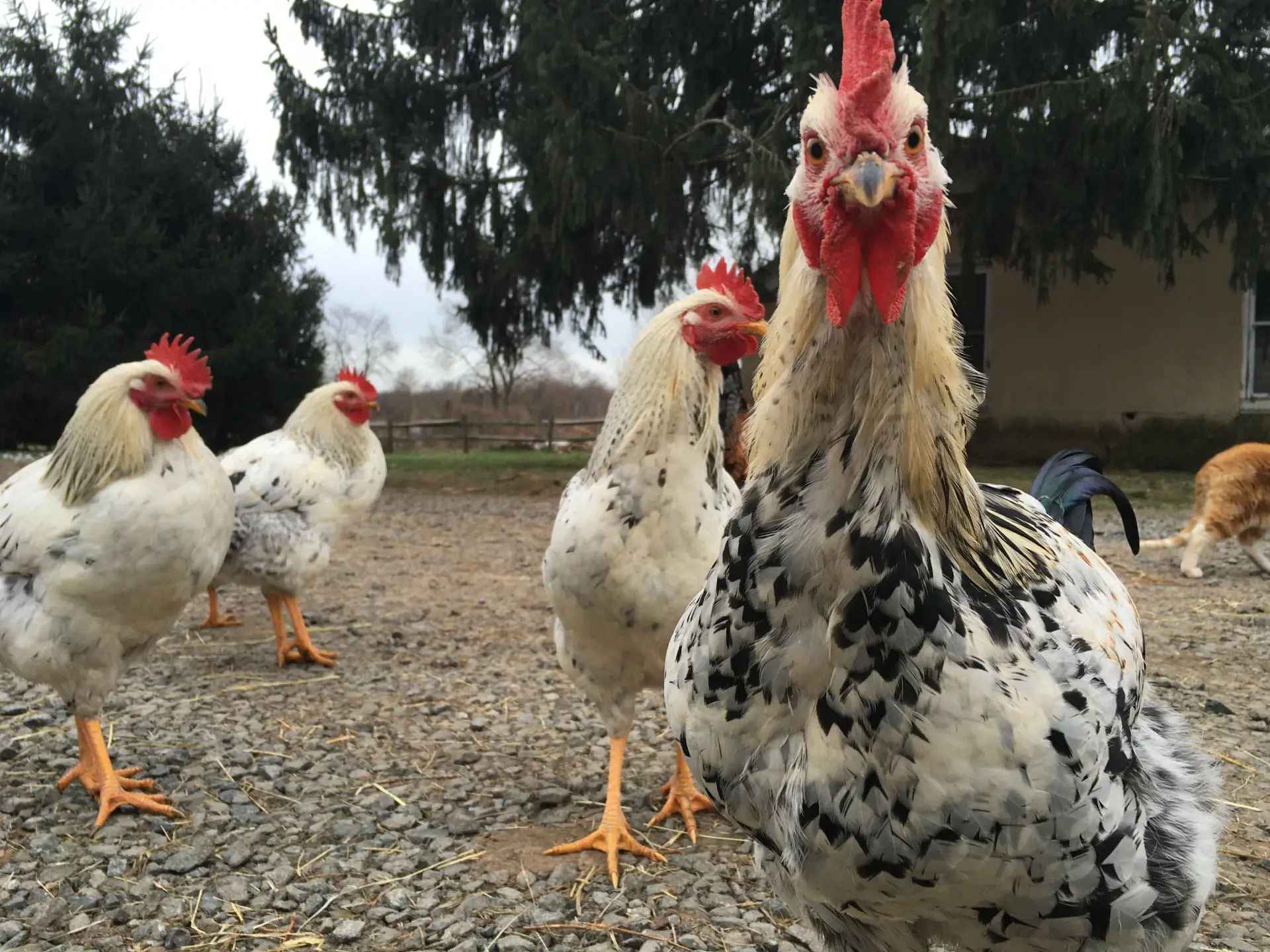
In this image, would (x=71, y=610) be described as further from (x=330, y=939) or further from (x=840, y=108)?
(x=840, y=108)

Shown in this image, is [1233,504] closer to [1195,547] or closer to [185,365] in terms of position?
[1195,547]

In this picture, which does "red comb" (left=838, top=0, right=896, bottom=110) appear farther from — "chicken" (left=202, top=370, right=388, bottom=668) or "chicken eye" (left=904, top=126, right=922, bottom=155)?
"chicken" (left=202, top=370, right=388, bottom=668)

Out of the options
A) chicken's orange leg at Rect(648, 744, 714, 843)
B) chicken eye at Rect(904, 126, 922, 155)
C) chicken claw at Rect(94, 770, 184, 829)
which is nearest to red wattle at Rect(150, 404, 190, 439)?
chicken claw at Rect(94, 770, 184, 829)

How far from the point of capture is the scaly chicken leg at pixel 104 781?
10.3 feet

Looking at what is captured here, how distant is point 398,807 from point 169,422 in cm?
183

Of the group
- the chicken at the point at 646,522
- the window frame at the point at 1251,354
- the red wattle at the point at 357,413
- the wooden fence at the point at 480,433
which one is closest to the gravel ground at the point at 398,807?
the chicken at the point at 646,522

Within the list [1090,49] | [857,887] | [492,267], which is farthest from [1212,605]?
[492,267]

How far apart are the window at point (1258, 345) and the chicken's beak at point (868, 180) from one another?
1296 centimetres

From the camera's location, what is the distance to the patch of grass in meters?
13.1

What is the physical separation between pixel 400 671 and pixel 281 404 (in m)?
11.7

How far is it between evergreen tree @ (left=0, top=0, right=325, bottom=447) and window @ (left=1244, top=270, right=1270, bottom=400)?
48.2ft

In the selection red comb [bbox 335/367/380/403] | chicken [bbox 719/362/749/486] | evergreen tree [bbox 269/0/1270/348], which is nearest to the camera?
red comb [bbox 335/367/380/403]

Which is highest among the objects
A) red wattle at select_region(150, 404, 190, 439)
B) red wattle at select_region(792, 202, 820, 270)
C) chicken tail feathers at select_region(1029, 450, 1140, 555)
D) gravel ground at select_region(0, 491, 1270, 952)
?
red wattle at select_region(792, 202, 820, 270)

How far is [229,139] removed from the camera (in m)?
16.4
